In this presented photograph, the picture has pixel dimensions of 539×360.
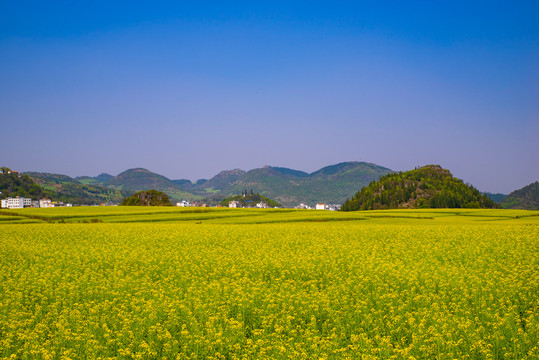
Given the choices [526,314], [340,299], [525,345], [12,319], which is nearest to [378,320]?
[340,299]

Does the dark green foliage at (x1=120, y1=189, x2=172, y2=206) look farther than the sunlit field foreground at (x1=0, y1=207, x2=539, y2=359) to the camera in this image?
Yes

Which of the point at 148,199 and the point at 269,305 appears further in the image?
the point at 148,199

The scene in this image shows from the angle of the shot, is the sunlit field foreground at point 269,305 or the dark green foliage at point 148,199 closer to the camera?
the sunlit field foreground at point 269,305

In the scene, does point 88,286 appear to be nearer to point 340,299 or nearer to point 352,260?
point 340,299

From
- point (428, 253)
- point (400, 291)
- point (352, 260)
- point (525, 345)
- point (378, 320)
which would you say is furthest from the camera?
point (428, 253)

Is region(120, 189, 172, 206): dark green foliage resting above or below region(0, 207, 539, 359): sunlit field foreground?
above

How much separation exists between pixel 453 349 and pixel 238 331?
5.53 m

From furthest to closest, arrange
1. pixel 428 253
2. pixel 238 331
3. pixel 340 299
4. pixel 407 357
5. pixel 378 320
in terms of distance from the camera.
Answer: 1. pixel 428 253
2. pixel 340 299
3. pixel 378 320
4. pixel 238 331
5. pixel 407 357

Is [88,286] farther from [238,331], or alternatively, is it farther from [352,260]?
[352,260]

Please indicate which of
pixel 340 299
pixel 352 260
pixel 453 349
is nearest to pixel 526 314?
pixel 453 349

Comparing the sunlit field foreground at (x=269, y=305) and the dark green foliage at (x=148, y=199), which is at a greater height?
the dark green foliage at (x=148, y=199)

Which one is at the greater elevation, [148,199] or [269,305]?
[148,199]

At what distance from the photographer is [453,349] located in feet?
31.1

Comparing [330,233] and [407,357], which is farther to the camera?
[330,233]
